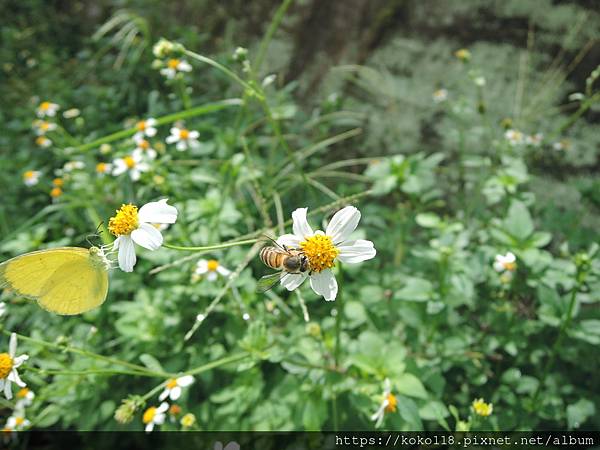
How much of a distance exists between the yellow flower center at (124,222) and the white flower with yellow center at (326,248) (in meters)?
0.33

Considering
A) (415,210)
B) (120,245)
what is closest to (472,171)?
(415,210)

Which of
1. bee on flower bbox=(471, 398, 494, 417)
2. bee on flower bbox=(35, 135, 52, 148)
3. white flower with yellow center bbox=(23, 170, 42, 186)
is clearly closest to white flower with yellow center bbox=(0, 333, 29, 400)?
bee on flower bbox=(471, 398, 494, 417)

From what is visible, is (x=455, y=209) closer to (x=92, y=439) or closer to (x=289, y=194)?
(x=289, y=194)

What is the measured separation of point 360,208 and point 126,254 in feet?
4.12

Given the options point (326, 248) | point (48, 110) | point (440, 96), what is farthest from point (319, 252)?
point (48, 110)

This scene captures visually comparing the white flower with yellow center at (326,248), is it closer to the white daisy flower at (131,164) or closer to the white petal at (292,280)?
the white petal at (292,280)

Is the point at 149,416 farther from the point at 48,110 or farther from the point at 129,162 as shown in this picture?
the point at 48,110

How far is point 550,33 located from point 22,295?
224cm

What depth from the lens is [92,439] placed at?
6.12 ft

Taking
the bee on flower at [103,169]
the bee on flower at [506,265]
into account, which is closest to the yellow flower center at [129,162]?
the bee on flower at [103,169]

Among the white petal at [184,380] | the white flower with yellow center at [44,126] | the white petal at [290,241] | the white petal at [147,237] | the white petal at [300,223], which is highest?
the white petal at [300,223]

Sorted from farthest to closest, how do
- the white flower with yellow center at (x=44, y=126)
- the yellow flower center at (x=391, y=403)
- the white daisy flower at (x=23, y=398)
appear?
the white flower with yellow center at (x=44, y=126) < the white daisy flower at (x=23, y=398) < the yellow flower center at (x=391, y=403)

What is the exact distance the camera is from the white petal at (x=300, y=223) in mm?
1045

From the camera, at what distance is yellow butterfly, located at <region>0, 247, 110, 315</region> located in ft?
3.64
